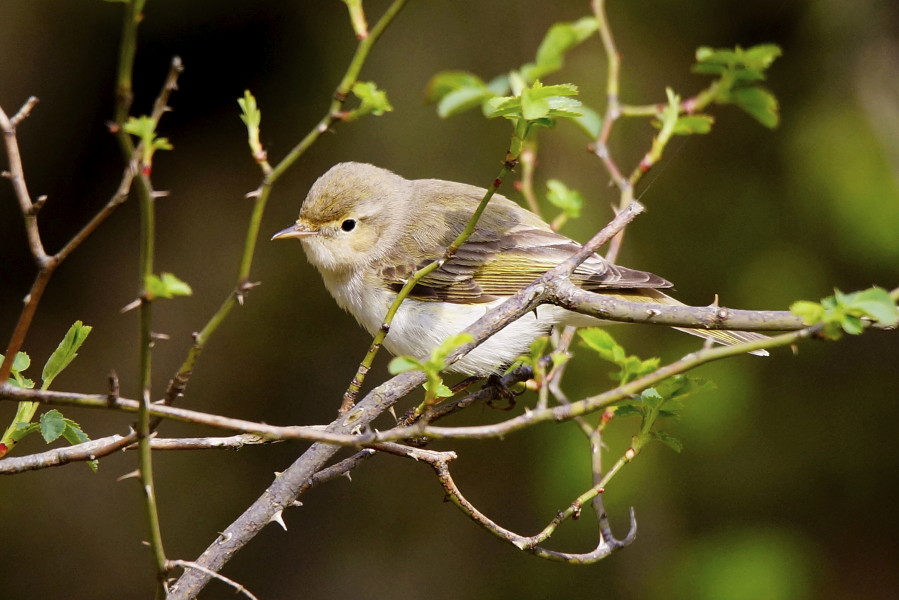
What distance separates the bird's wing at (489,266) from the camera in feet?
12.1

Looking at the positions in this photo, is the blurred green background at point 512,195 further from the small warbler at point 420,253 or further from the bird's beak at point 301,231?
the bird's beak at point 301,231

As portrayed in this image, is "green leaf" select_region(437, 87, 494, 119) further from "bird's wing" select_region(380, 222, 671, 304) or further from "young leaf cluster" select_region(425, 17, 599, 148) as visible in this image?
"bird's wing" select_region(380, 222, 671, 304)

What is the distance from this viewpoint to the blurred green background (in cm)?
476

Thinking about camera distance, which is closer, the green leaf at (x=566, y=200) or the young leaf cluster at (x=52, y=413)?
the young leaf cluster at (x=52, y=413)

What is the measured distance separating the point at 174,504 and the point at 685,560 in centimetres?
289

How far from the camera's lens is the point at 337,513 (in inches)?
215

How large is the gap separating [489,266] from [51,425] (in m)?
2.24

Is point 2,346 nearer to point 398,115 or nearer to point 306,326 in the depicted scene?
point 306,326

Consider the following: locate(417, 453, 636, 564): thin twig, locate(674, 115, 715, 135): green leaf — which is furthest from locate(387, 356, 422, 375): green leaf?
locate(674, 115, 715, 135): green leaf

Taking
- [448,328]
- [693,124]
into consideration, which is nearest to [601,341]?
[693,124]

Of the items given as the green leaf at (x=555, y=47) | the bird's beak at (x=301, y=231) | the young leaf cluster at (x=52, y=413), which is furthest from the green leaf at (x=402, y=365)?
the bird's beak at (x=301, y=231)

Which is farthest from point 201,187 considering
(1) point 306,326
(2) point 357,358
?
(2) point 357,358

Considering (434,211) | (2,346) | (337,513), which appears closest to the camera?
(434,211)

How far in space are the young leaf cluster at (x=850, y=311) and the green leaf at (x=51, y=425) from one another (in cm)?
138
